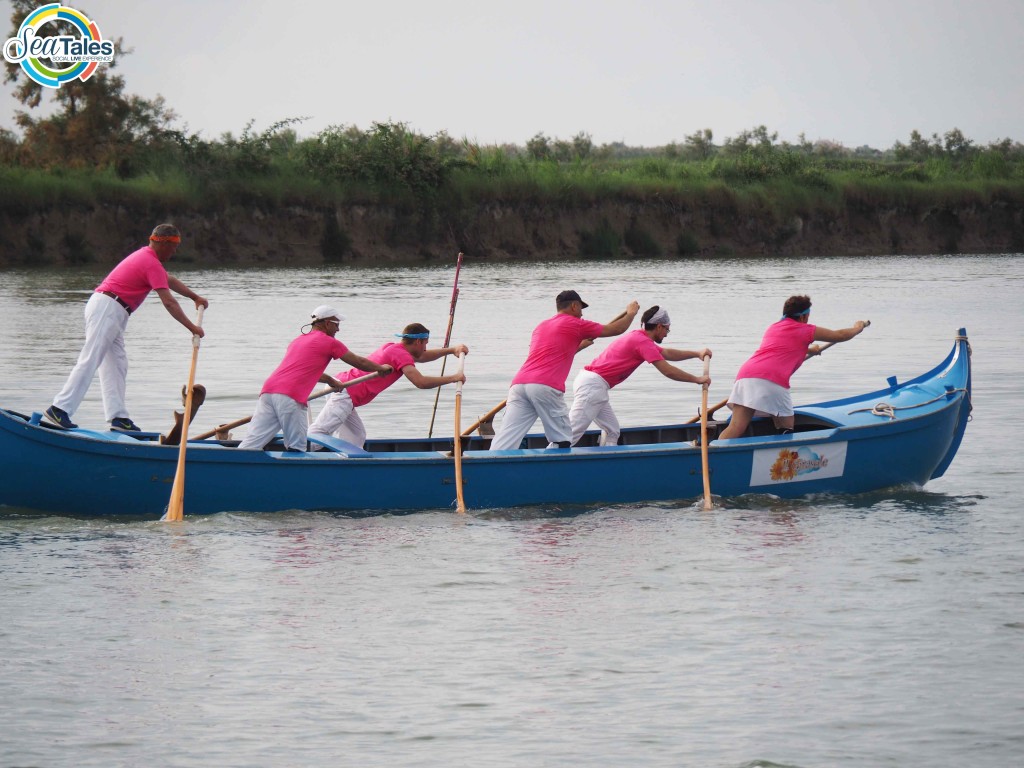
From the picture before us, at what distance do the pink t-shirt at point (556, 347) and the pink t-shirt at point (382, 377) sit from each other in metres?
0.97

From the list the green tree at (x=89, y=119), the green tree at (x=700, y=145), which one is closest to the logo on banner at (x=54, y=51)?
the green tree at (x=89, y=119)

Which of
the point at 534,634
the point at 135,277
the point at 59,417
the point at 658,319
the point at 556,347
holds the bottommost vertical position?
the point at 534,634

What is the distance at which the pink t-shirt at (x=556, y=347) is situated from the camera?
12.7m

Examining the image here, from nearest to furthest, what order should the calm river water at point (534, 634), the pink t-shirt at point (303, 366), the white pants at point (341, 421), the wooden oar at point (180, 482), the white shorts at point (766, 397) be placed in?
the calm river water at point (534, 634), the wooden oar at point (180, 482), the pink t-shirt at point (303, 366), the white pants at point (341, 421), the white shorts at point (766, 397)

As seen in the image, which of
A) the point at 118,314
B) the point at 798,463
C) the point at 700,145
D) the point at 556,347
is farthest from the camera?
the point at 700,145

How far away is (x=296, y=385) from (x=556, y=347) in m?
2.28

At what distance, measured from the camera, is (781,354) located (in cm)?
1323

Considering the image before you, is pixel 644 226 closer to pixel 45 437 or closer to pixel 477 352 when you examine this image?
pixel 477 352

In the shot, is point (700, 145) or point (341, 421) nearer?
point (341, 421)

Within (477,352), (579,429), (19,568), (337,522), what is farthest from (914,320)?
(19,568)

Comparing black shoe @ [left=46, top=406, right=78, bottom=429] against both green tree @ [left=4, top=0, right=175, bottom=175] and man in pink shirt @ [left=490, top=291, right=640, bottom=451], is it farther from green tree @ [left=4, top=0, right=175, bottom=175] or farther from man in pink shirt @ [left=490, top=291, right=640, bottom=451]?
green tree @ [left=4, top=0, right=175, bottom=175]

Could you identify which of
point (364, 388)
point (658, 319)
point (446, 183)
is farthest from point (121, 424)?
point (446, 183)

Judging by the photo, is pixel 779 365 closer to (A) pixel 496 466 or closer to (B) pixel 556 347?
(B) pixel 556 347

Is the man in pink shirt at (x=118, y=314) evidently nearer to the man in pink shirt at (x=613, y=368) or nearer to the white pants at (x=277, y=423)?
the white pants at (x=277, y=423)
